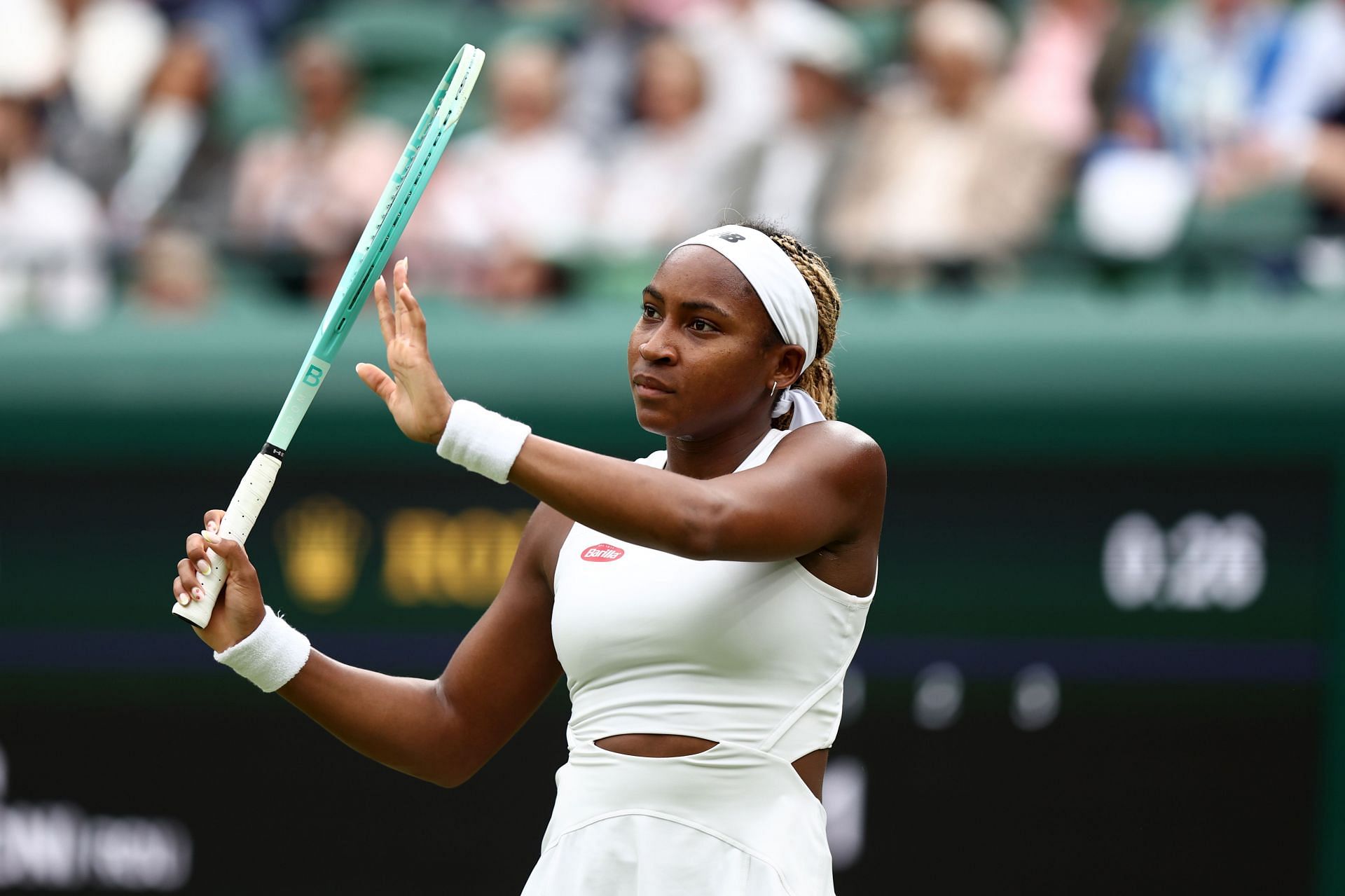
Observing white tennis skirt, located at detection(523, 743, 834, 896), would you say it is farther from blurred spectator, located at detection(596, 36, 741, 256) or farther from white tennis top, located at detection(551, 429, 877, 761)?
blurred spectator, located at detection(596, 36, 741, 256)

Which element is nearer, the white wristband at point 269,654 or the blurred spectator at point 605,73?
the white wristband at point 269,654

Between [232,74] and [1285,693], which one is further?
[232,74]

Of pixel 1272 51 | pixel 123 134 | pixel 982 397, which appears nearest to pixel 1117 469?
pixel 982 397

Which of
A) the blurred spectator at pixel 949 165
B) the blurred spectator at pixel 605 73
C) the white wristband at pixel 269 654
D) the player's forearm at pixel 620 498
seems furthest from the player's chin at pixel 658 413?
the blurred spectator at pixel 605 73

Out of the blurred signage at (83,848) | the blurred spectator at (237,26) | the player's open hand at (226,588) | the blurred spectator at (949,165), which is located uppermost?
the blurred spectator at (237,26)

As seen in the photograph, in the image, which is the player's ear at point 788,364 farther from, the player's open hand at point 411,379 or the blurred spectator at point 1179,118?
the blurred spectator at point 1179,118

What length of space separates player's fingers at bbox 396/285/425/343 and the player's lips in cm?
37

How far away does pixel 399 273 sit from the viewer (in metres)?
3.03

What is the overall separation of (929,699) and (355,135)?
3.58 meters

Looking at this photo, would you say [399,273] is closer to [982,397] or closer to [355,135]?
[982,397]

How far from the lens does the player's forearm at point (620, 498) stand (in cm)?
283

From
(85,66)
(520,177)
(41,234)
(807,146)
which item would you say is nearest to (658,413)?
(807,146)

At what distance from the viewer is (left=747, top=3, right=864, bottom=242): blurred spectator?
745 centimetres

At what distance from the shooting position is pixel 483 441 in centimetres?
285
